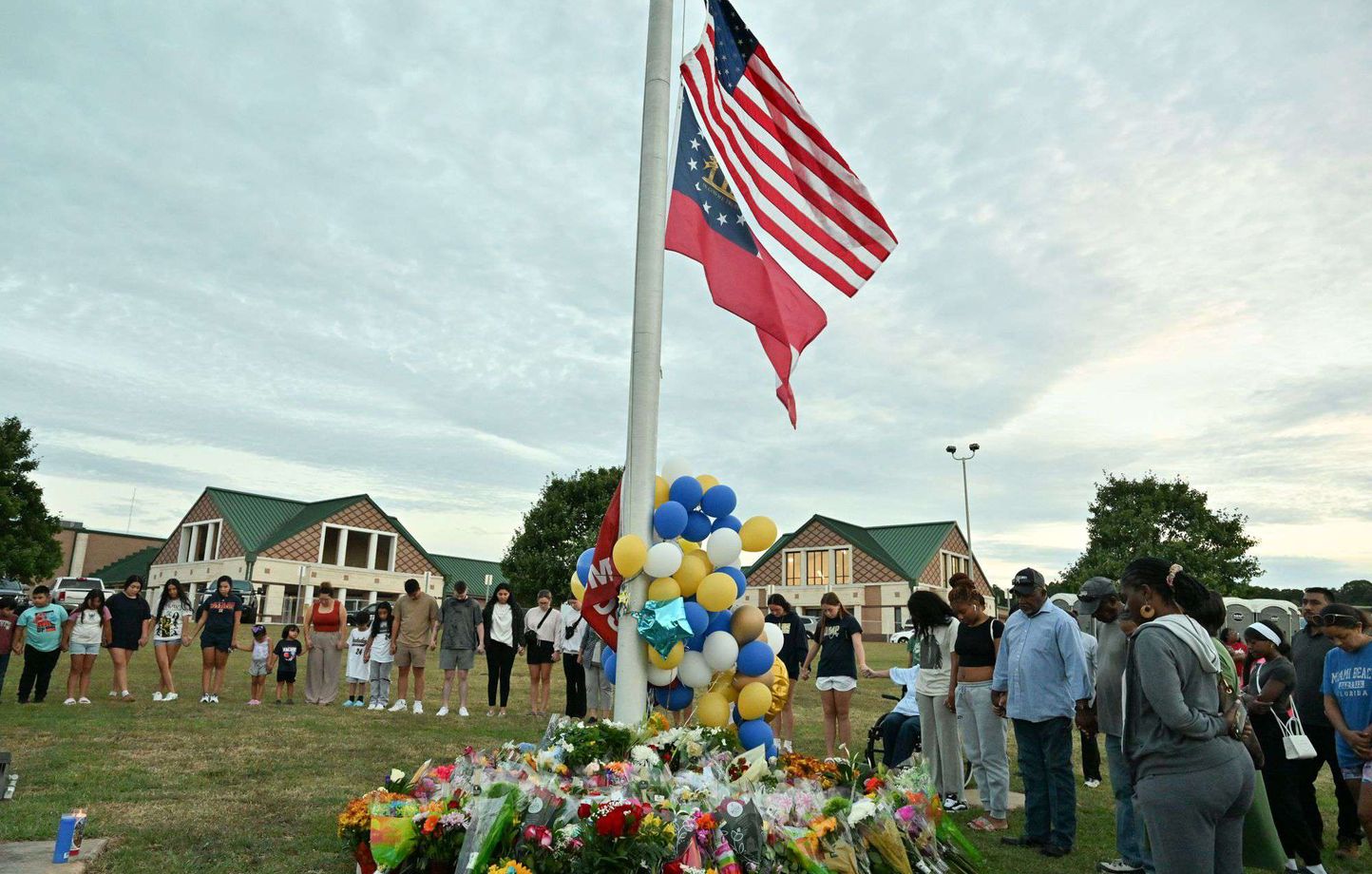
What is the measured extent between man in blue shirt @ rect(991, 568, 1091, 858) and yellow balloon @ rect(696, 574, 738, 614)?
2105 millimetres

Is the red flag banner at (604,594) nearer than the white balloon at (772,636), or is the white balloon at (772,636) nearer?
the red flag banner at (604,594)

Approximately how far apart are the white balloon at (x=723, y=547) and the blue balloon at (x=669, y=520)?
1.02 ft

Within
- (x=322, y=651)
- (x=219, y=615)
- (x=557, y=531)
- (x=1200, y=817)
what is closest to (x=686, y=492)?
(x=1200, y=817)

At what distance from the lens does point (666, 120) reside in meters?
6.82

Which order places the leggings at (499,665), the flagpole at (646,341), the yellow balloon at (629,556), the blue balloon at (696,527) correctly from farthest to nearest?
the leggings at (499,665), the blue balloon at (696,527), the flagpole at (646,341), the yellow balloon at (629,556)

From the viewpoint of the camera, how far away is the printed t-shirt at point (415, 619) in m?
12.6

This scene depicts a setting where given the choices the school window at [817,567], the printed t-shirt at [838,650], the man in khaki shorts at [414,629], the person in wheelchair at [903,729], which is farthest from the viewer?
the school window at [817,567]

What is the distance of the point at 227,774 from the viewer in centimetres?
746

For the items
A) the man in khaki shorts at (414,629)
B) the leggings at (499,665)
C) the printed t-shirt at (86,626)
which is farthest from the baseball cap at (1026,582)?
the printed t-shirt at (86,626)

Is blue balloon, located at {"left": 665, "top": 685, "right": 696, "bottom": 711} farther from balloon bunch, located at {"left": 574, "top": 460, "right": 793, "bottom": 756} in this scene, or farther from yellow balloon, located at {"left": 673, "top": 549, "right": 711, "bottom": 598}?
yellow balloon, located at {"left": 673, "top": 549, "right": 711, "bottom": 598}

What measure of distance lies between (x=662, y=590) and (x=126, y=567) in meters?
66.3

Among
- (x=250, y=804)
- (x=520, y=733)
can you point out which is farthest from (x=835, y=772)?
(x=520, y=733)

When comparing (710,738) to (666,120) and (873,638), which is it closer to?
(666,120)

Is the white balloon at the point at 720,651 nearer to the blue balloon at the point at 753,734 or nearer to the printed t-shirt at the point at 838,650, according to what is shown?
the blue balloon at the point at 753,734
